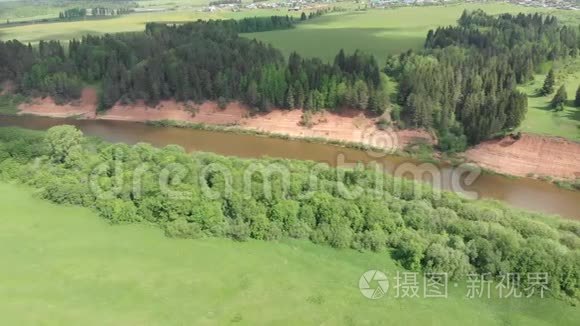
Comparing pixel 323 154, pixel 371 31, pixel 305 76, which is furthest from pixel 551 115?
pixel 371 31

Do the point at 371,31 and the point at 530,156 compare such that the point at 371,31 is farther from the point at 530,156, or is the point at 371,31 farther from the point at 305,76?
the point at 530,156

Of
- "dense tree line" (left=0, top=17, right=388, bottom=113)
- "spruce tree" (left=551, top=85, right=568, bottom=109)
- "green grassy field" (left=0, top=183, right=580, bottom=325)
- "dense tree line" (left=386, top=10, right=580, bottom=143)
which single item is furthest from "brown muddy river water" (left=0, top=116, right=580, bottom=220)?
"green grassy field" (left=0, top=183, right=580, bottom=325)

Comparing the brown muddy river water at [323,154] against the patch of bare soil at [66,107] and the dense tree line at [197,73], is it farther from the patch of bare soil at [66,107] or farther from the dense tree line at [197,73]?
the dense tree line at [197,73]

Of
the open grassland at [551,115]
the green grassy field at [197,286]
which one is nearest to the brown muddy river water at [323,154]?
the open grassland at [551,115]

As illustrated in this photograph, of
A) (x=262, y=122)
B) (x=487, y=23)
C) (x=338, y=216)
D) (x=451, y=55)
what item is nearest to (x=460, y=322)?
(x=338, y=216)

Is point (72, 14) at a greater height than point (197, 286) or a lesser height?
greater

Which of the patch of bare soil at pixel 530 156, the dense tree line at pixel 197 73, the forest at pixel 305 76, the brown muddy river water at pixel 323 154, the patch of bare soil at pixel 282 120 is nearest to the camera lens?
the brown muddy river water at pixel 323 154

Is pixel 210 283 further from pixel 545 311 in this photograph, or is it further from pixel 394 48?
pixel 394 48
